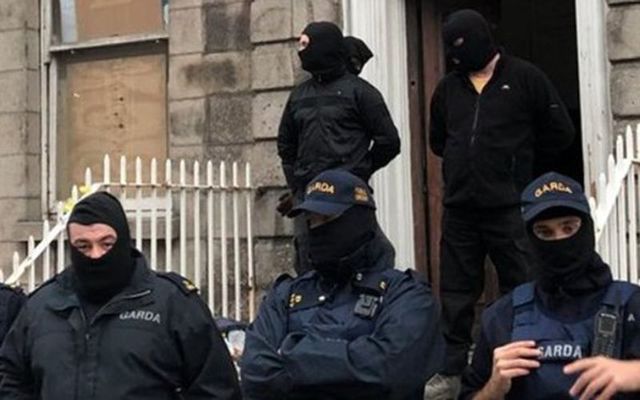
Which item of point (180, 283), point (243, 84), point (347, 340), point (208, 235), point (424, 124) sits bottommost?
point (347, 340)

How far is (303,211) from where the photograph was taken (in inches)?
140

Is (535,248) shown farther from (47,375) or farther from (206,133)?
(206,133)

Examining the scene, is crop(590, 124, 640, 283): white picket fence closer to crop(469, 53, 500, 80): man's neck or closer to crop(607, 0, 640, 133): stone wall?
crop(607, 0, 640, 133): stone wall

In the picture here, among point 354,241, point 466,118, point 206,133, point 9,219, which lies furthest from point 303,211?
point 9,219

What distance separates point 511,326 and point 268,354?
809 millimetres

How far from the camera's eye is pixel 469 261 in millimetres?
5547

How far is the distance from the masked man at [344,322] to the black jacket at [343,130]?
2.42m

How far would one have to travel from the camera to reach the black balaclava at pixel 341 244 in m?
3.47

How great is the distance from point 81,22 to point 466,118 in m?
4.33

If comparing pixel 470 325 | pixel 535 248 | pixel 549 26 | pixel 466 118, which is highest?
pixel 549 26

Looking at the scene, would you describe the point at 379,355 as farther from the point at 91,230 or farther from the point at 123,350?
the point at 91,230

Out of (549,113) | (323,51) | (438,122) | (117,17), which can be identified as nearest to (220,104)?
(117,17)

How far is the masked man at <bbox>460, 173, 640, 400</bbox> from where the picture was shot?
282cm

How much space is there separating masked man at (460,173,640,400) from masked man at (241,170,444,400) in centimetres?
27
